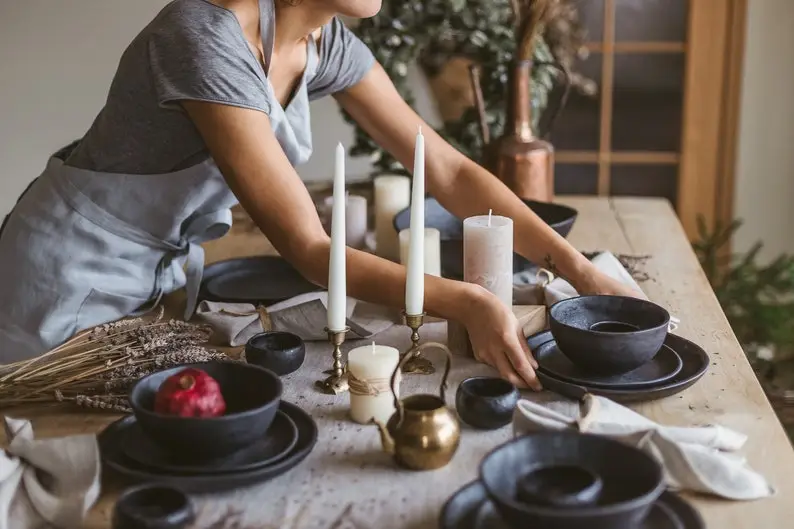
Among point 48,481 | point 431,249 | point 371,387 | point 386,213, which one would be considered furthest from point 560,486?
point 386,213

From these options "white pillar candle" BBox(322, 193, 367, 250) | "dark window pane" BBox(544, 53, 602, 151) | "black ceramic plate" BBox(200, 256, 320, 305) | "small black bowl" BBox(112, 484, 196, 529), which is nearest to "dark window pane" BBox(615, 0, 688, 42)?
"dark window pane" BBox(544, 53, 602, 151)

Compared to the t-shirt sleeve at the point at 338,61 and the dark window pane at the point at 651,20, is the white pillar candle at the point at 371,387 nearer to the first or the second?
the t-shirt sleeve at the point at 338,61

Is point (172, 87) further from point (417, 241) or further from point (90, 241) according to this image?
point (417, 241)

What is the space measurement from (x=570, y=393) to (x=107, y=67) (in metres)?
2.41

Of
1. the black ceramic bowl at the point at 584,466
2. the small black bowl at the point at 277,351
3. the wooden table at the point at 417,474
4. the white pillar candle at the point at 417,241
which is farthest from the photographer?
the small black bowl at the point at 277,351

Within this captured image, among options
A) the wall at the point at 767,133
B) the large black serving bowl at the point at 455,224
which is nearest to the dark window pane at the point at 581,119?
the wall at the point at 767,133

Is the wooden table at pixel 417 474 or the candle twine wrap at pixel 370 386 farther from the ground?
the candle twine wrap at pixel 370 386

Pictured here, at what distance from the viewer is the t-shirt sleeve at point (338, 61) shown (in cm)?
176

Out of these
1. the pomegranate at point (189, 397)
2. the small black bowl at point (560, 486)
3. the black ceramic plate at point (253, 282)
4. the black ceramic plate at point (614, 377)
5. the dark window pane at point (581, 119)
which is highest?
the pomegranate at point (189, 397)

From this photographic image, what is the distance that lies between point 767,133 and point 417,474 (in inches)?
101

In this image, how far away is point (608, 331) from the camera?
135 cm

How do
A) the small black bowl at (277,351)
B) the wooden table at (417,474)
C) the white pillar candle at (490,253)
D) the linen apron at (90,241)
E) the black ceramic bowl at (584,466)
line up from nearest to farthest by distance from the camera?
the black ceramic bowl at (584,466)
the wooden table at (417,474)
the small black bowl at (277,351)
the white pillar candle at (490,253)
the linen apron at (90,241)

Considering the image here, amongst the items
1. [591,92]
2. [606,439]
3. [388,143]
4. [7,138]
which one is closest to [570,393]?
[606,439]

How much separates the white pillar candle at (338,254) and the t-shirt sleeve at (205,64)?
255 mm
